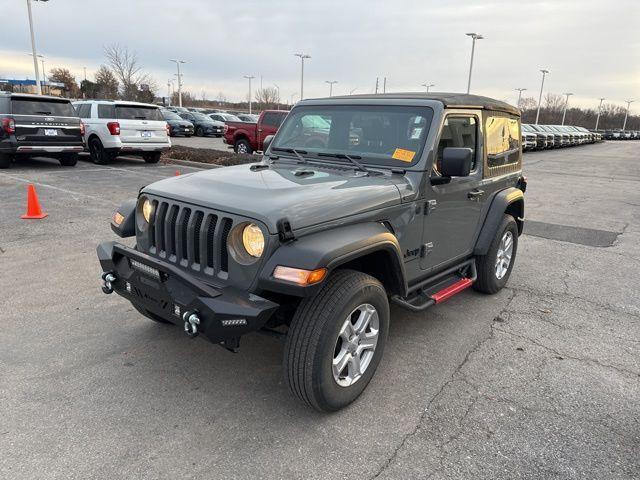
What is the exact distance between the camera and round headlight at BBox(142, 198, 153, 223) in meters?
3.27

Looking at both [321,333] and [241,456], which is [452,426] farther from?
[241,456]

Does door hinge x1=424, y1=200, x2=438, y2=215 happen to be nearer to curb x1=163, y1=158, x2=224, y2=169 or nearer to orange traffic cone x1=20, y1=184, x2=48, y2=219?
orange traffic cone x1=20, y1=184, x2=48, y2=219

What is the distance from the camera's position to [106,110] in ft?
44.1

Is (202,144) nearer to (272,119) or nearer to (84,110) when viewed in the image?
(272,119)

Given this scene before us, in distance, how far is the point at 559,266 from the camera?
241 inches

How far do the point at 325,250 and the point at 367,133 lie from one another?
163 centimetres

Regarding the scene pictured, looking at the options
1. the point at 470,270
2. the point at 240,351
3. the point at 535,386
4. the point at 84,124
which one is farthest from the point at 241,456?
the point at 84,124

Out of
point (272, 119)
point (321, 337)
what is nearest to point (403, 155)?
point (321, 337)

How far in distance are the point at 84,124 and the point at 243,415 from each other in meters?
13.3

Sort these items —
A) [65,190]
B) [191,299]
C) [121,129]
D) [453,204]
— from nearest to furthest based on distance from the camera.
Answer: [191,299]
[453,204]
[65,190]
[121,129]

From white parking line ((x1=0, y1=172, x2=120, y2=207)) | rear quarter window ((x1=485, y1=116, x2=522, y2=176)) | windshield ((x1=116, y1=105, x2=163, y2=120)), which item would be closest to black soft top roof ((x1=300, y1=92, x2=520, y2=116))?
rear quarter window ((x1=485, y1=116, x2=522, y2=176))

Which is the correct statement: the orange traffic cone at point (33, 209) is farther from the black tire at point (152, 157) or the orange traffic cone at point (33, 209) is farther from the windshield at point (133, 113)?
the black tire at point (152, 157)

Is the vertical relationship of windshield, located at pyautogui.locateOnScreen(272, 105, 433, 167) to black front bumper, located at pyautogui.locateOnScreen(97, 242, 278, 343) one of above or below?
above

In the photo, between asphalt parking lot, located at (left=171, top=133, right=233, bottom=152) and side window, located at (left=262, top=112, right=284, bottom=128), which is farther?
asphalt parking lot, located at (left=171, top=133, right=233, bottom=152)
